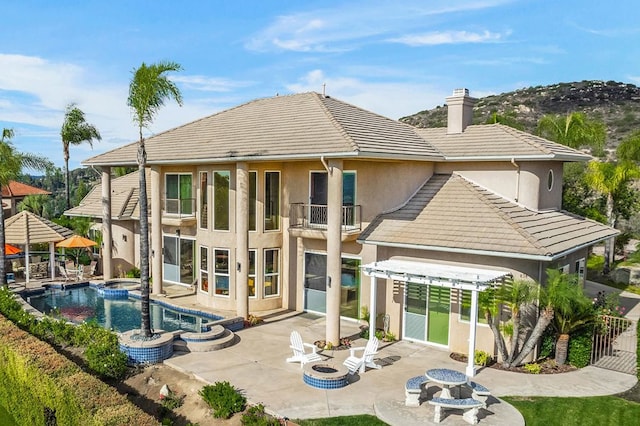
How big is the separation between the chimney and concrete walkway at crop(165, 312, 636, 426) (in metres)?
10.3

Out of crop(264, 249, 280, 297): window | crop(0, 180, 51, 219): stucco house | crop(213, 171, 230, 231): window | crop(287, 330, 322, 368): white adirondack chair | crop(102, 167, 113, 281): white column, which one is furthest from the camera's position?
crop(0, 180, 51, 219): stucco house

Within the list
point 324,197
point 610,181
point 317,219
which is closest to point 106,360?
point 317,219

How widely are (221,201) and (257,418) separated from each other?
1207cm

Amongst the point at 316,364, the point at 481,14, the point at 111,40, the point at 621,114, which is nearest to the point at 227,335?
the point at 316,364

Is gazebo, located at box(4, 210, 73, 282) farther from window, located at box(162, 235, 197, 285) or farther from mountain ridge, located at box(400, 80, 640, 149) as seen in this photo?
mountain ridge, located at box(400, 80, 640, 149)

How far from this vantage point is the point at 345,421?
1194 cm

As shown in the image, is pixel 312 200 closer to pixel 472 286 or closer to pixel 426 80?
pixel 472 286

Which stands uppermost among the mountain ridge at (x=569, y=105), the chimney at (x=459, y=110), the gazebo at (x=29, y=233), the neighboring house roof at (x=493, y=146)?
the mountain ridge at (x=569, y=105)

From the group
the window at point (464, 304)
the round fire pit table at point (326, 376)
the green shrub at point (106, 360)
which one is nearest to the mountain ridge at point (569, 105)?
the window at point (464, 304)

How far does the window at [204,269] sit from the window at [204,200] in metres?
1.12

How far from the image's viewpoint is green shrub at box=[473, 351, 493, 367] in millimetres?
15594

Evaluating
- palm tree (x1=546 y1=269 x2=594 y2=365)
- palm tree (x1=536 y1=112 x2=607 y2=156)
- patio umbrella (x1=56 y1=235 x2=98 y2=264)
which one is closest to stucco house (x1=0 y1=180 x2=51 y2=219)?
patio umbrella (x1=56 y1=235 x2=98 y2=264)

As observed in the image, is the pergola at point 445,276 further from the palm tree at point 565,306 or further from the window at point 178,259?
the window at point 178,259

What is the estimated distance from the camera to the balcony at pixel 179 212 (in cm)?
2409
